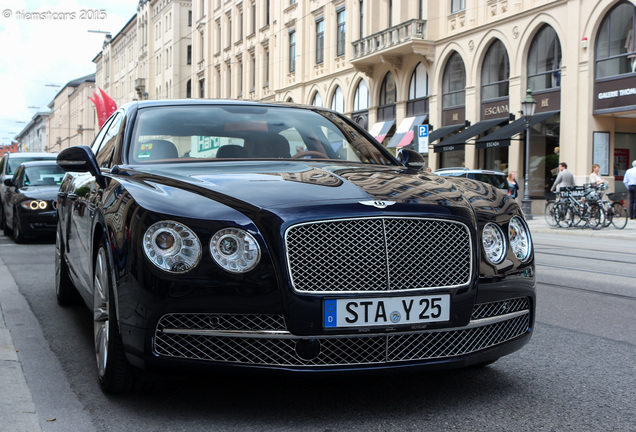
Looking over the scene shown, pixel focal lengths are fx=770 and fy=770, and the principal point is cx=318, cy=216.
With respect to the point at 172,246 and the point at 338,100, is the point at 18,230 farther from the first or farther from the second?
the point at 338,100

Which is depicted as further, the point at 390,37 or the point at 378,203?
the point at 390,37

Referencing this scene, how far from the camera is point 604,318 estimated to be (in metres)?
6.04

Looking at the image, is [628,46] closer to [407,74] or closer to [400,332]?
[407,74]

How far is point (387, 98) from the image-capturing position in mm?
36375

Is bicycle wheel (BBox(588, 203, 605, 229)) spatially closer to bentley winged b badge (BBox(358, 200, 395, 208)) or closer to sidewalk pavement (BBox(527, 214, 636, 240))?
sidewalk pavement (BBox(527, 214, 636, 240))

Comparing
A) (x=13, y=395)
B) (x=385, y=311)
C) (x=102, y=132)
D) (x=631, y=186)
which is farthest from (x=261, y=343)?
(x=631, y=186)

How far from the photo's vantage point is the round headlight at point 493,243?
3527 mm

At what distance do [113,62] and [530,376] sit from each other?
4336 inches

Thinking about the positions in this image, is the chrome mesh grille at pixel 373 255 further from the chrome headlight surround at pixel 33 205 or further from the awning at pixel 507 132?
the awning at pixel 507 132

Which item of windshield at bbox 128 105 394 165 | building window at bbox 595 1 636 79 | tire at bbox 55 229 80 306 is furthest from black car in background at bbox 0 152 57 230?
building window at bbox 595 1 636 79

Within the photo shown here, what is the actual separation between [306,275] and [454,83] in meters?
29.6

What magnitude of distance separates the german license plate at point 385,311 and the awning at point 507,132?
2363cm

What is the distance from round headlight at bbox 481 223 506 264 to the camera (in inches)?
139

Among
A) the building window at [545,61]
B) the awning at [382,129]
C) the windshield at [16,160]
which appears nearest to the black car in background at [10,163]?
the windshield at [16,160]
